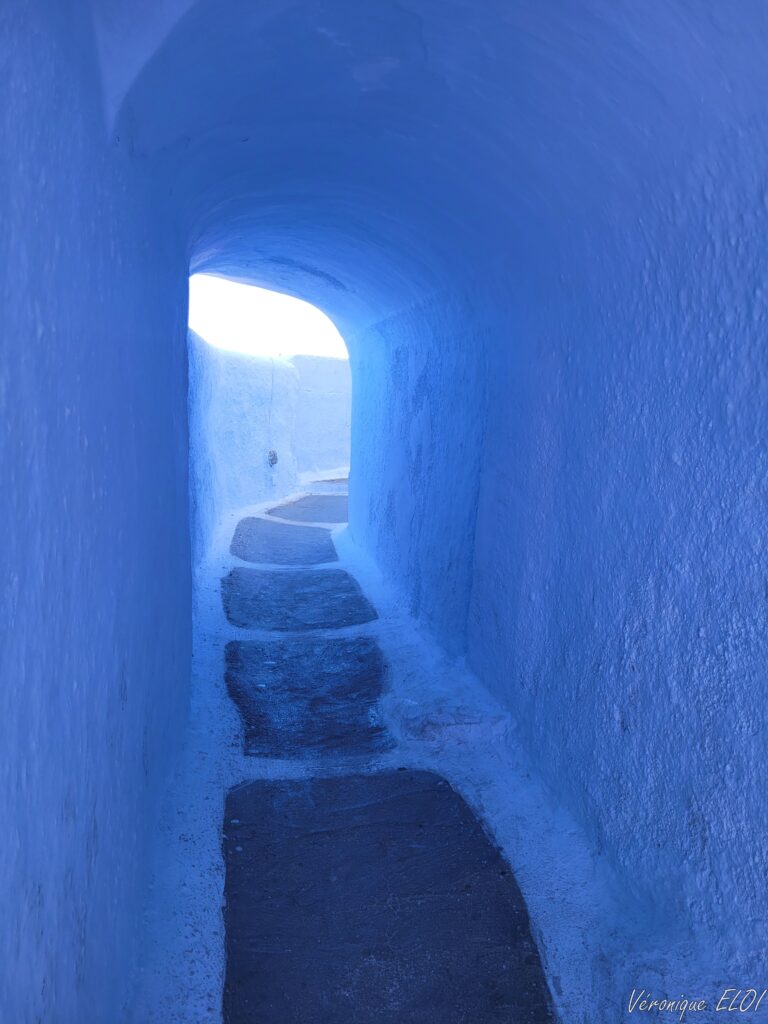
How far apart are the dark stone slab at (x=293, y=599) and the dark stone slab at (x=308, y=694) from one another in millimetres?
540

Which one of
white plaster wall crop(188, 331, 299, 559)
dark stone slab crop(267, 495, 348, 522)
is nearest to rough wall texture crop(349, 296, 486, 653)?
white plaster wall crop(188, 331, 299, 559)

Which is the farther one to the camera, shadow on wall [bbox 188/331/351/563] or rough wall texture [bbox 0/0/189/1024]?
shadow on wall [bbox 188/331/351/563]

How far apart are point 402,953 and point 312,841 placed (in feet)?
2.73

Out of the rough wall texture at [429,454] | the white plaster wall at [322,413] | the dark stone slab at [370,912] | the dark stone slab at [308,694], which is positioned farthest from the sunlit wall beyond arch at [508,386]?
the white plaster wall at [322,413]

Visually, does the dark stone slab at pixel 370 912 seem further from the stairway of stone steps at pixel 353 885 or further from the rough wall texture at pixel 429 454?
the rough wall texture at pixel 429 454

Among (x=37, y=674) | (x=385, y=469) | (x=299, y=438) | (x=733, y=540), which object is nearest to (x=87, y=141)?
(x=37, y=674)

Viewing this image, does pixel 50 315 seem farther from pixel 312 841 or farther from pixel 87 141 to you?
pixel 312 841

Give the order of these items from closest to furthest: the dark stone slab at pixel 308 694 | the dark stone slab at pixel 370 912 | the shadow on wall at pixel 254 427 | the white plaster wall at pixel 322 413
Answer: the dark stone slab at pixel 370 912
the dark stone slab at pixel 308 694
the shadow on wall at pixel 254 427
the white plaster wall at pixel 322 413

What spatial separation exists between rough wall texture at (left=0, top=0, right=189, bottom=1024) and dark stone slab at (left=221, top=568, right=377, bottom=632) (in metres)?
3.88

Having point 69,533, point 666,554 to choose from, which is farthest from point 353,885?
point 69,533

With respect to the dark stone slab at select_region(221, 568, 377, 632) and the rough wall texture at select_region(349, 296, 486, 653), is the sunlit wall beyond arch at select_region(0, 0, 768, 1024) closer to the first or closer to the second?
the rough wall texture at select_region(349, 296, 486, 653)

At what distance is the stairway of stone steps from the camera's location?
297cm

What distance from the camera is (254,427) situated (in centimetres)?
1445

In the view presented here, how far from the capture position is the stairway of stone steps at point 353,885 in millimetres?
2973
